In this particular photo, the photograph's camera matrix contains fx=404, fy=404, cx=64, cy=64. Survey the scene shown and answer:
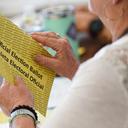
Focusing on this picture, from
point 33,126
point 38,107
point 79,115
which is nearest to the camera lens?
point 79,115

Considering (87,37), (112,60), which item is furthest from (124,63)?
(87,37)

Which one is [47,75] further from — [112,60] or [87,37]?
[87,37]

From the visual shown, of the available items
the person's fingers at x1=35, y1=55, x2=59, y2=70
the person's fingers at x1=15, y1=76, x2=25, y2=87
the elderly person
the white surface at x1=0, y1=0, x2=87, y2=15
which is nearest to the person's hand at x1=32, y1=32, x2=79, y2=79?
the person's fingers at x1=35, y1=55, x2=59, y2=70

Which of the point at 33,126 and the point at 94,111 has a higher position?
the point at 94,111

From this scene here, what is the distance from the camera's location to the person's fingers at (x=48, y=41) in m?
1.17

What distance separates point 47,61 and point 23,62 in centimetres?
9

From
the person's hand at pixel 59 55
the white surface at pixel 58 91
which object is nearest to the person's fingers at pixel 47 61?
the person's hand at pixel 59 55

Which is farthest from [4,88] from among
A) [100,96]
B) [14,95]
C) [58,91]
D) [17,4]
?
[17,4]

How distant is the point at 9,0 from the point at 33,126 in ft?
7.24

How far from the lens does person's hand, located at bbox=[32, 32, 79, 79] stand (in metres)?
1.17

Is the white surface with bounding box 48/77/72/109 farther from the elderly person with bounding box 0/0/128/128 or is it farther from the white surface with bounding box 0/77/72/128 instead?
the elderly person with bounding box 0/0/128/128

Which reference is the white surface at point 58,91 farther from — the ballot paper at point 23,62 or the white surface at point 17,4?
the white surface at point 17,4

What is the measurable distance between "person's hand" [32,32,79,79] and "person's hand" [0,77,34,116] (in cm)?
13

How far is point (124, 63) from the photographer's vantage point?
0.80 meters
